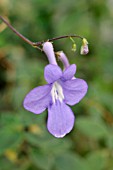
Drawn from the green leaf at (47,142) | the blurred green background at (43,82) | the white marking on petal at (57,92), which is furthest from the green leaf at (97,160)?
the white marking on petal at (57,92)

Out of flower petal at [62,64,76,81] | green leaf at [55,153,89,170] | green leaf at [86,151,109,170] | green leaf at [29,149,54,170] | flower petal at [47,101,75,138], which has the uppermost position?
flower petal at [62,64,76,81]

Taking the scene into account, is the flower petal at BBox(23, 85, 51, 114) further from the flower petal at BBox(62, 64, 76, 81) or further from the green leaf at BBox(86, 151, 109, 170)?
the green leaf at BBox(86, 151, 109, 170)

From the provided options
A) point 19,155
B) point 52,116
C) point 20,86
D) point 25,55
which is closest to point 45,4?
point 25,55

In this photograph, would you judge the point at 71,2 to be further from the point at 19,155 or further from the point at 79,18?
the point at 19,155

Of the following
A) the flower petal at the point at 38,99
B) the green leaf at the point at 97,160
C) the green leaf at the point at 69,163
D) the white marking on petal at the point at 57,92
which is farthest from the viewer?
the green leaf at the point at 97,160

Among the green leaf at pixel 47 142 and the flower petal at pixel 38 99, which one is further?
the green leaf at pixel 47 142

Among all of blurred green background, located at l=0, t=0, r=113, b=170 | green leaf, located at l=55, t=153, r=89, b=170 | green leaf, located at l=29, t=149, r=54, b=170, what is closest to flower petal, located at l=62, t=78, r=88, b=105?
blurred green background, located at l=0, t=0, r=113, b=170

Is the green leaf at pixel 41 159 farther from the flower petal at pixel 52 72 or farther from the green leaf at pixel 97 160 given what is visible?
the flower petal at pixel 52 72

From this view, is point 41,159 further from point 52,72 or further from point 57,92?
point 52,72
